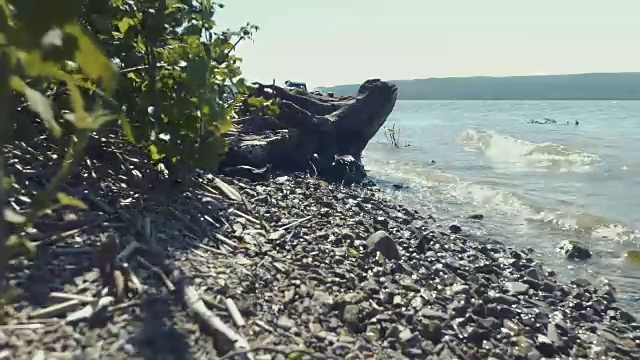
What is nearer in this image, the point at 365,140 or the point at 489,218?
the point at 489,218

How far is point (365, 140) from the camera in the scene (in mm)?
14250

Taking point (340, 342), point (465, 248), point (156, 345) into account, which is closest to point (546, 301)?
point (465, 248)

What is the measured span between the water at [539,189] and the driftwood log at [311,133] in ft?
4.44

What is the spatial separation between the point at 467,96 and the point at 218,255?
89745 millimetres

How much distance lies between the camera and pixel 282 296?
12.1 ft

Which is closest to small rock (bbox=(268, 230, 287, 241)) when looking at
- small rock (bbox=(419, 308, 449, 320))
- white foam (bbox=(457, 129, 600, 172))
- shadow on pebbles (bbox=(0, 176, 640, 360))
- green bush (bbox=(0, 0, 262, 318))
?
shadow on pebbles (bbox=(0, 176, 640, 360))

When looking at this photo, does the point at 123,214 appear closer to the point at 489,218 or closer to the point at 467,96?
the point at 489,218

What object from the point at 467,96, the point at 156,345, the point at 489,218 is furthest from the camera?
the point at 467,96

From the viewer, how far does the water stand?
29.5 feet

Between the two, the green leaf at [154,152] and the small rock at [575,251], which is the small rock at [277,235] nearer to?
the green leaf at [154,152]

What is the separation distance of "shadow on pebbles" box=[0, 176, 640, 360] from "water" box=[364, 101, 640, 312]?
5.89 feet

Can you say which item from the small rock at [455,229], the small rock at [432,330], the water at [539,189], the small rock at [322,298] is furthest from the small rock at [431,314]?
the small rock at [455,229]

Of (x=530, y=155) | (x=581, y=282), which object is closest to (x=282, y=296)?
(x=581, y=282)

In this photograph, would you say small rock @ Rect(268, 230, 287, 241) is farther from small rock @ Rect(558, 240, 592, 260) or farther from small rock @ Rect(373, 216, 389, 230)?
small rock @ Rect(558, 240, 592, 260)
